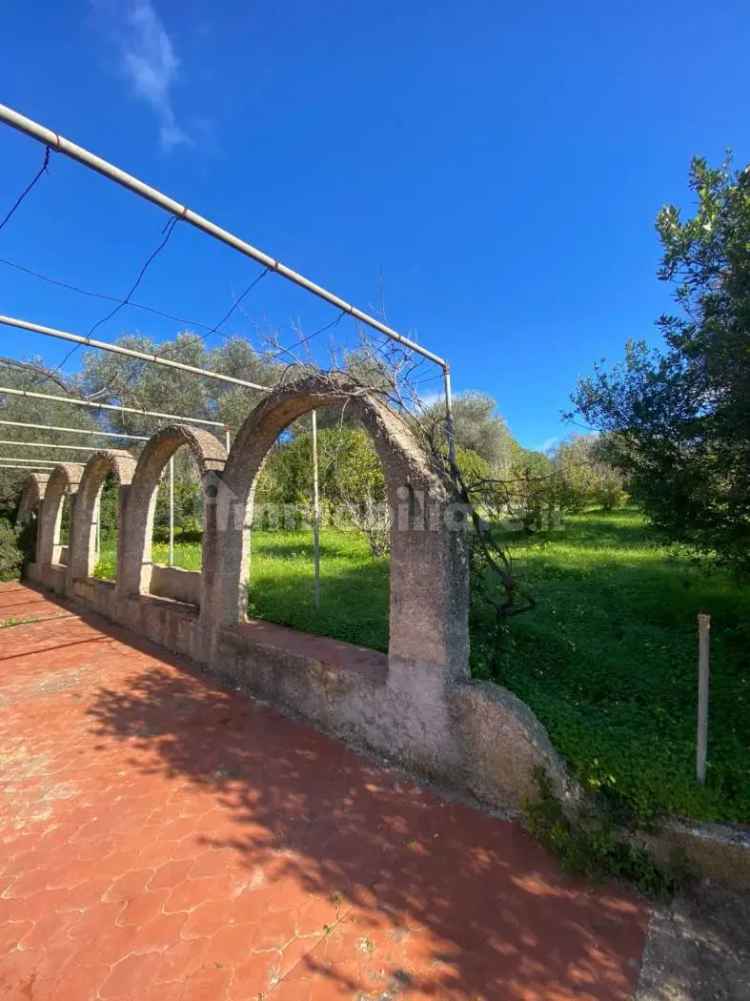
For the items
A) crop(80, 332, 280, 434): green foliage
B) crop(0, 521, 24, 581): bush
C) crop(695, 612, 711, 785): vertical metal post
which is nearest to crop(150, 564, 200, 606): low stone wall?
crop(695, 612, 711, 785): vertical metal post

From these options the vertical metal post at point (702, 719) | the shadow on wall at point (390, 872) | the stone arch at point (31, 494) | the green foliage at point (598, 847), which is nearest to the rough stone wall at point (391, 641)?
the green foliage at point (598, 847)

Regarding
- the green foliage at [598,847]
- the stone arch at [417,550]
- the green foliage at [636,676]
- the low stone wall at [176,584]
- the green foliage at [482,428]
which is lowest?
the green foliage at [598,847]

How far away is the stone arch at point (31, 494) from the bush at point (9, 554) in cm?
43

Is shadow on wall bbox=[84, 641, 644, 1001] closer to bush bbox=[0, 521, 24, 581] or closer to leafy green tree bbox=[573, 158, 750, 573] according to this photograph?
leafy green tree bbox=[573, 158, 750, 573]

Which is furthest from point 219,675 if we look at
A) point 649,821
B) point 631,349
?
point 631,349

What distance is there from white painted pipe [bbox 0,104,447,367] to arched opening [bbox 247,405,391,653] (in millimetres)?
1111

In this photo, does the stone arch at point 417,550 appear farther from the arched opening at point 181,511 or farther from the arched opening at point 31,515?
the arched opening at point 31,515

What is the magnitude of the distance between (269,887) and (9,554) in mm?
14398

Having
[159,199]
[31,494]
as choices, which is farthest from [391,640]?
[31,494]

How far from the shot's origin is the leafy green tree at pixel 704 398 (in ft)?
13.4

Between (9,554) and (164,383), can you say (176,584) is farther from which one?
(164,383)

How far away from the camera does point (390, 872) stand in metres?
2.88

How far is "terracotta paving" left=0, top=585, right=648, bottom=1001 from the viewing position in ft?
7.37

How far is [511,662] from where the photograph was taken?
193 inches
